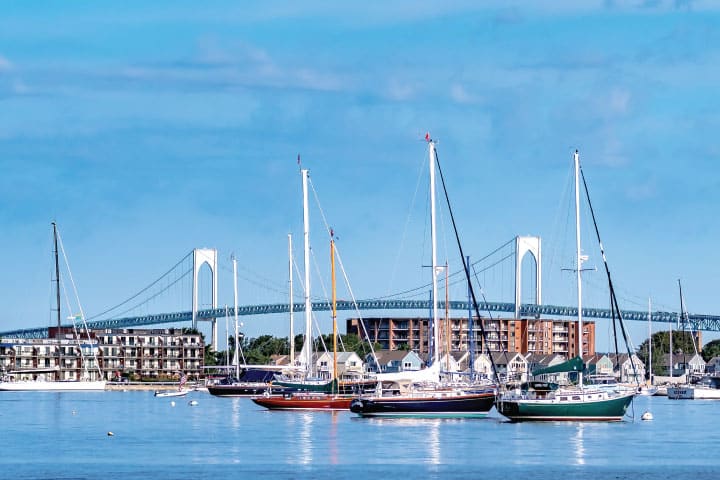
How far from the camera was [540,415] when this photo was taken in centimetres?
5650

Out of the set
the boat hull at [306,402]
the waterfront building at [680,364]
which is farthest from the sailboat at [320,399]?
the waterfront building at [680,364]

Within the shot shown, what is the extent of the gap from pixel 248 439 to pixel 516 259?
353ft

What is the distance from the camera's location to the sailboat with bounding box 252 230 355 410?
6631 centimetres

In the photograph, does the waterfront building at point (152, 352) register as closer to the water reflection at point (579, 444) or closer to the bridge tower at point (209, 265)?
the bridge tower at point (209, 265)

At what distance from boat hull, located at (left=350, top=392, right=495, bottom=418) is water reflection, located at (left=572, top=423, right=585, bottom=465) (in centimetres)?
370

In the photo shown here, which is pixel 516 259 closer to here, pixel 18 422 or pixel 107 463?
pixel 18 422

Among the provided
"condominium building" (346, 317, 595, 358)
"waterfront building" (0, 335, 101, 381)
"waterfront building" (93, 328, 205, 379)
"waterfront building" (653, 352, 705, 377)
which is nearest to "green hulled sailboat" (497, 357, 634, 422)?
"waterfront building" (0, 335, 101, 381)

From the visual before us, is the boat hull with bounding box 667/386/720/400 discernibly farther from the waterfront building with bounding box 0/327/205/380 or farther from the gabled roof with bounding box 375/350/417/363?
the waterfront building with bounding box 0/327/205/380

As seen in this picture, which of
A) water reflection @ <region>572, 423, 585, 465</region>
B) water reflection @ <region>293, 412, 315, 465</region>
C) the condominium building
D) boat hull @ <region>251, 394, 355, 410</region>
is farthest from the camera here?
the condominium building

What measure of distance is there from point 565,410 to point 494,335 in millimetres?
134609

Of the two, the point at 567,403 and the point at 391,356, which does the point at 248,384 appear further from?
the point at 391,356

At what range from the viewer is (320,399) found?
68.5 metres

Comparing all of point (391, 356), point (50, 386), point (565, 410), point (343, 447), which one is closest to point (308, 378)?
point (565, 410)

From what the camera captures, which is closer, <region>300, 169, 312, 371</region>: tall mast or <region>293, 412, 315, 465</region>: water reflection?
<region>293, 412, 315, 465</region>: water reflection
